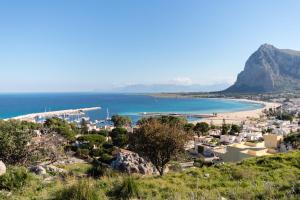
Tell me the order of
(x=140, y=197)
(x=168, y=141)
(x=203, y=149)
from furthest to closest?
(x=203, y=149), (x=168, y=141), (x=140, y=197)

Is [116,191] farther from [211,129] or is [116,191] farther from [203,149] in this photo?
[211,129]

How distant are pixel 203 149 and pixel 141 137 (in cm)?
2154

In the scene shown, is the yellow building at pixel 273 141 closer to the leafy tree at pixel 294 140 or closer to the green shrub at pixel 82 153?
the leafy tree at pixel 294 140

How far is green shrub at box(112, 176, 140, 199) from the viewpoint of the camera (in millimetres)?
6411

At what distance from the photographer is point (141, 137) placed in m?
18.1

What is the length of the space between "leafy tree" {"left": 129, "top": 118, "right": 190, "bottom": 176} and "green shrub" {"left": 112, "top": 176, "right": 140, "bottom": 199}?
10.7 metres

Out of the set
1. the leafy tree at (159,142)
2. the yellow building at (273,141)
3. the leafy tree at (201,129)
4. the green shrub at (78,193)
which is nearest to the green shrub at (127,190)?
the green shrub at (78,193)

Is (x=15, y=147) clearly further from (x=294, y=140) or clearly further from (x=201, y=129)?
(x=201, y=129)

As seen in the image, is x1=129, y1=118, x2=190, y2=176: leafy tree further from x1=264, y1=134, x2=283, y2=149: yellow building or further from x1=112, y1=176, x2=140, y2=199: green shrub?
x1=264, y1=134, x2=283, y2=149: yellow building

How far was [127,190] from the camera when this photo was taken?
6.52m

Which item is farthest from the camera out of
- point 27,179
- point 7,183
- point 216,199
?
point 27,179

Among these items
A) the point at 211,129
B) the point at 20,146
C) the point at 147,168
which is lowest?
the point at 211,129

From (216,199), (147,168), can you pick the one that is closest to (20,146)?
(147,168)

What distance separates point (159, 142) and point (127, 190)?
36.2 feet
